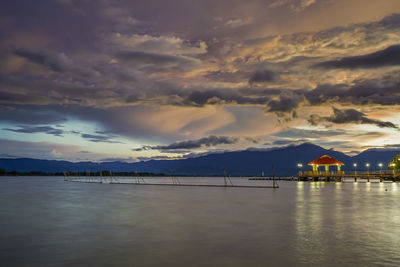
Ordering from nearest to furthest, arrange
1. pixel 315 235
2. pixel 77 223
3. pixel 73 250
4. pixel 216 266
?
pixel 216 266
pixel 73 250
pixel 315 235
pixel 77 223

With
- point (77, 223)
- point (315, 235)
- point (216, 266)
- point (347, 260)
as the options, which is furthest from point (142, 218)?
point (347, 260)

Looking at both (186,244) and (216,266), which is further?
(186,244)

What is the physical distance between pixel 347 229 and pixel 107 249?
45.2 ft

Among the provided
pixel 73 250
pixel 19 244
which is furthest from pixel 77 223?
pixel 73 250

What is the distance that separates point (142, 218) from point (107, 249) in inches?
448

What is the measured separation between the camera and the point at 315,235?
18.7m

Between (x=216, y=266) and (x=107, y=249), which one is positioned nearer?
(x=216, y=266)

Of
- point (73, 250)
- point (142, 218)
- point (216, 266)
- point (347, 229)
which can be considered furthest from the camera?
point (142, 218)

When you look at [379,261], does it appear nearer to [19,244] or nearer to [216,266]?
[216,266]

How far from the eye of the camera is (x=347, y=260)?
13.3 m

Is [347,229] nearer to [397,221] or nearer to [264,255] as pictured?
[397,221]

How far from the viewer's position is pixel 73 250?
15484 mm

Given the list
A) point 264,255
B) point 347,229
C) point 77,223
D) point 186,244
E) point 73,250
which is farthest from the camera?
point 77,223

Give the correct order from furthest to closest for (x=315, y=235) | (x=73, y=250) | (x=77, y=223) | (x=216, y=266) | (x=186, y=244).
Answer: (x=77, y=223)
(x=315, y=235)
(x=186, y=244)
(x=73, y=250)
(x=216, y=266)
